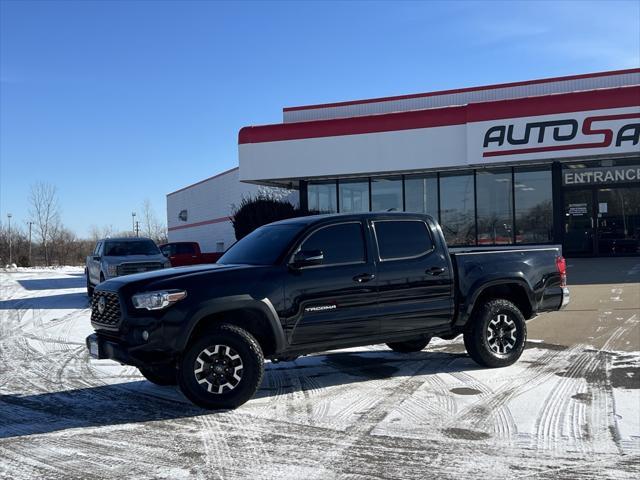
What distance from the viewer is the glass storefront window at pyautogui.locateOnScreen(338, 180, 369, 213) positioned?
75.3 feet

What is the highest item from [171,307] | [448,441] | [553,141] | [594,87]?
[594,87]

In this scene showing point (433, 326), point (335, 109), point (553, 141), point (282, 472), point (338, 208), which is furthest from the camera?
point (335, 109)

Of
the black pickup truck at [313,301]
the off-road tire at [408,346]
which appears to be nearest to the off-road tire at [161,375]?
the black pickup truck at [313,301]

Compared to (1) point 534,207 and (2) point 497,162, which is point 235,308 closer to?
(2) point 497,162

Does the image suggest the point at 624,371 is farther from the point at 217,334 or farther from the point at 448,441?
the point at 217,334

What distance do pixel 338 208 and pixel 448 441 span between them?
60.1ft

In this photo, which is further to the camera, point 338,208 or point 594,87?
point 338,208

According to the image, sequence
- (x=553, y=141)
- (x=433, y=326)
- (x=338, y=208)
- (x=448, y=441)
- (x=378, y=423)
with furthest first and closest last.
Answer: (x=338, y=208) → (x=553, y=141) → (x=433, y=326) → (x=378, y=423) → (x=448, y=441)

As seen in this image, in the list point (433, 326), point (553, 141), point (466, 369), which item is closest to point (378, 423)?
point (433, 326)

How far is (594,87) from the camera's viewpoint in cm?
2148

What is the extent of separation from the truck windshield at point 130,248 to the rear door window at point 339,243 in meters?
10.8

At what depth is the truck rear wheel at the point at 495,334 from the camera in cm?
775

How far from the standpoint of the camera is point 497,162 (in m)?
19.8

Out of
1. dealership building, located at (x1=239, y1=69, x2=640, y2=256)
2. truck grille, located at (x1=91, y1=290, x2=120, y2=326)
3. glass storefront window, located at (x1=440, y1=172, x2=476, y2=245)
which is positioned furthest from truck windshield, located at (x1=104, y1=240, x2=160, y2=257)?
truck grille, located at (x1=91, y1=290, x2=120, y2=326)
